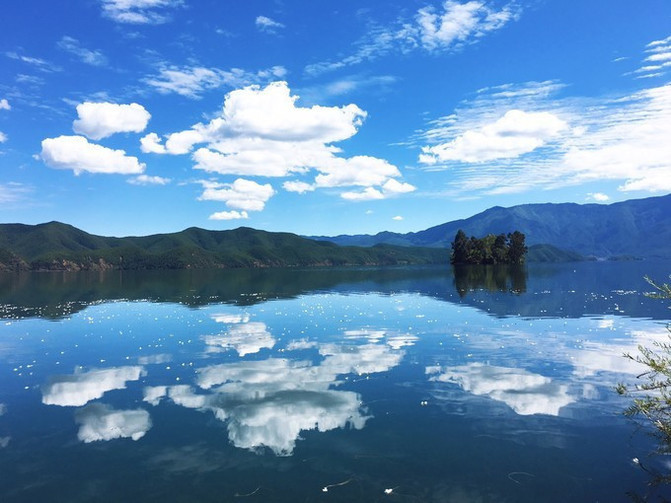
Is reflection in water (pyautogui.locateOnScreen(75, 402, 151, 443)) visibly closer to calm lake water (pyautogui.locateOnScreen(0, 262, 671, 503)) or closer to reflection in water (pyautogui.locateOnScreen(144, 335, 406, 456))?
calm lake water (pyautogui.locateOnScreen(0, 262, 671, 503))

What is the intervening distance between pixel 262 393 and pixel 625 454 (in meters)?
21.2

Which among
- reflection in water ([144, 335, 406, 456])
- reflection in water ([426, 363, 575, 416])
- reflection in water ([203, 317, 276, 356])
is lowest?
reflection in water ([426, 363, 575, 416])

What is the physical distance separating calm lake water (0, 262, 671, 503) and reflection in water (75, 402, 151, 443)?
0.13 metres

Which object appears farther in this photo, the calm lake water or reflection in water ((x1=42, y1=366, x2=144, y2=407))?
reflection in water ((x1=42, y1=366, x2=144, y2=407))

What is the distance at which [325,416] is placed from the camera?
84.1 ft

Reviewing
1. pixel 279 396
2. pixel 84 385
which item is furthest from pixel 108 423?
pixel 279 396

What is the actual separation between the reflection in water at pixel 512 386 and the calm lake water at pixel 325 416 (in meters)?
0.16

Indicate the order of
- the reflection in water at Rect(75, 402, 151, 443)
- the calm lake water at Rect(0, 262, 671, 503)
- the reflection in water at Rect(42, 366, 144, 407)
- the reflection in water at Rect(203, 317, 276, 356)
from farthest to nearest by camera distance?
the reflection in water at Rect(203, 317, 276, 356), the reflection in water at Rect(42, 366, 144, 407), the reflection in water at Rect(75, 402, 151, 443), the calm lake water at Rect(0, 262, 671, 503)

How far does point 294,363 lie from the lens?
38.3 m

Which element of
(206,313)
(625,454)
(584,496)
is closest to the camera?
(584,496)

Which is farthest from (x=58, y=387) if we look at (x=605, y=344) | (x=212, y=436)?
(x=605, y=344)

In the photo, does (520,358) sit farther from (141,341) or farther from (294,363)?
(141,341)

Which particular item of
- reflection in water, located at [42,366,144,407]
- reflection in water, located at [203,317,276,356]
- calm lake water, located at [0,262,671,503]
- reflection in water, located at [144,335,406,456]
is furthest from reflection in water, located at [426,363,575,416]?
reflection in water, located at [42,366,144,407]

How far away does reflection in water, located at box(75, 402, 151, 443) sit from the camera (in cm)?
2381
